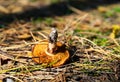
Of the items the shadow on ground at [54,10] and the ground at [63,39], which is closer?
the ground at [63,39]

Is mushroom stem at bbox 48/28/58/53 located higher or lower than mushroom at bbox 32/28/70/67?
higher

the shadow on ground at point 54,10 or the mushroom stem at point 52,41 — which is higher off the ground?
the mushroom stem at point 52,41

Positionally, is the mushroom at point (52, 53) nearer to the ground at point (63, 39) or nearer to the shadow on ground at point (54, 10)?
the ground at point (63, 39)

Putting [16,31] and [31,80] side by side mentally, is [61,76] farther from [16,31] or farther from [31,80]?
[16,31]

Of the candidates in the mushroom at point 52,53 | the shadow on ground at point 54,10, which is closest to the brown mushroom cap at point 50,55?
the mushroom at point 52,53

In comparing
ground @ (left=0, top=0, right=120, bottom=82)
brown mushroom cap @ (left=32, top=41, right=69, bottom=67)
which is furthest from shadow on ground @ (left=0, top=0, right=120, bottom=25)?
brown mushroom cap @ (left=32, top=41, right=69, bottom=67)

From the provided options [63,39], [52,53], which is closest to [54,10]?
[63,39]

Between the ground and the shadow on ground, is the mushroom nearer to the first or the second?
the ground
